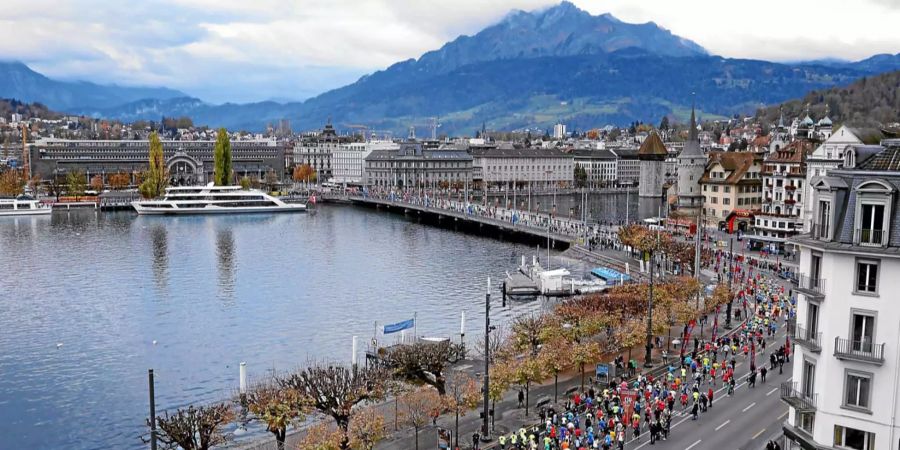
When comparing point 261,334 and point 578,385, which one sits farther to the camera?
point 261,334

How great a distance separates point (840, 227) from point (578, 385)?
17.6 m

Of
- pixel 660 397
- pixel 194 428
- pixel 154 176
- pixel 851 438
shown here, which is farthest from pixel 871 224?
pixel 154 176

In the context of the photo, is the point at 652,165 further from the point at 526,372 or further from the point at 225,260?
the point at 526,372

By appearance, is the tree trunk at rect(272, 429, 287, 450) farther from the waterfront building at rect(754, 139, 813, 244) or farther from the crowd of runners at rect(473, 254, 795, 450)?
the waterfront building at rect(754, 139, 813, 244)

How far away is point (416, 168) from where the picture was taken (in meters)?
194

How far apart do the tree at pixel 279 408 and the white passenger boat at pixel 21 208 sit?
11827cm

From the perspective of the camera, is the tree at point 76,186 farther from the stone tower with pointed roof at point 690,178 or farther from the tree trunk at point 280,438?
the tree trunk at point 280,438

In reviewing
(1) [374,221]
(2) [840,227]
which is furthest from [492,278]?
(1) [374,221]

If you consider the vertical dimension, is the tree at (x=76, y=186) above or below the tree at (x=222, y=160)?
below

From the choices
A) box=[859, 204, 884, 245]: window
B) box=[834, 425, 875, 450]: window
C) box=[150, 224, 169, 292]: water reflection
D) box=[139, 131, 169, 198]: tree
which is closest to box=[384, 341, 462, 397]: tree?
box=[834, 425, 875, 450]: window

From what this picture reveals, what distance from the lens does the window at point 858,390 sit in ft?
69.4

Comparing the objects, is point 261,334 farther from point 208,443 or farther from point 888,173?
point 888,173

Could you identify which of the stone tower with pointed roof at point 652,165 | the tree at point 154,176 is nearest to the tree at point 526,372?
the tree at point 154,176

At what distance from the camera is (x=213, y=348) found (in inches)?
1886
